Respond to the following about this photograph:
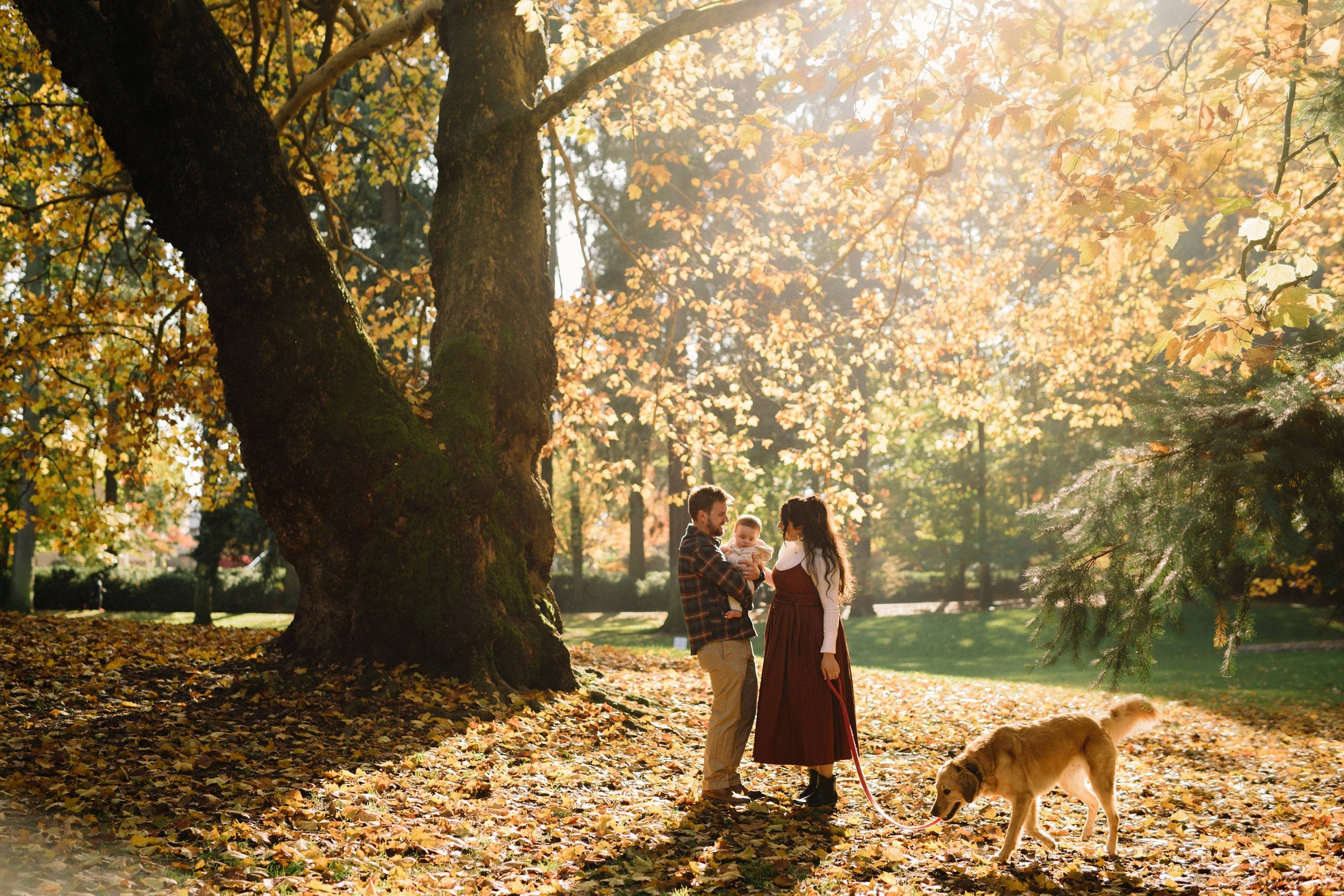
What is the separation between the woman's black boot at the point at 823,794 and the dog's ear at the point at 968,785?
1274 mm

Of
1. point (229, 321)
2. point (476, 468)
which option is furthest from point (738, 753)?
point (229, 321)

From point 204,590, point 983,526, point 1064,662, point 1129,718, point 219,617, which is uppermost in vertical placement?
point 983,526

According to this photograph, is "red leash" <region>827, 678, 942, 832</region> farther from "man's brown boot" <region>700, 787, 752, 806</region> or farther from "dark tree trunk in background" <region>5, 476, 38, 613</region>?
"dark tree trunk in background" <region>5, 476, 38, 613</region>

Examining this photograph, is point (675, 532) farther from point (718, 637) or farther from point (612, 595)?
point (718, 637)

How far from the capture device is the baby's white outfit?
19.7 ft

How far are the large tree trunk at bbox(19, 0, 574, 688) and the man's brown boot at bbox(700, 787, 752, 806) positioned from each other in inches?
94.0

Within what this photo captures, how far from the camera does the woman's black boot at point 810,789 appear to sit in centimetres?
598

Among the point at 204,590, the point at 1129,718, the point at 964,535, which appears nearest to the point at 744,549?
the point at 1129,718

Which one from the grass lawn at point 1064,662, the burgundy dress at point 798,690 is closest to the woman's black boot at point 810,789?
the burgundy dress at point 798,690

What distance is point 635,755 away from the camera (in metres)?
7.17

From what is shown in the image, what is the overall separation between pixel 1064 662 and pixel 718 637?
17123 millimetres

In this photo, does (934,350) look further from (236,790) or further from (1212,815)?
(236,790)

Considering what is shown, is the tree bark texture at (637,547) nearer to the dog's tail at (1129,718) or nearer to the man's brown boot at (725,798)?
the man's brown boot at (725,798)

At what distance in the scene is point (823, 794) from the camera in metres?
5.98
